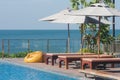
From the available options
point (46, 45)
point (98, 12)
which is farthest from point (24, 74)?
point (46, 45)

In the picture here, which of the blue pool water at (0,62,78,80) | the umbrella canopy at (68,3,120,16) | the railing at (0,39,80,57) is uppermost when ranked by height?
the umbrella canopy at (68,3,120,16)

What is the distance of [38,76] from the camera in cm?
1576

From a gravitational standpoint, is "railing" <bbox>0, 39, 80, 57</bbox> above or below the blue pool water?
above

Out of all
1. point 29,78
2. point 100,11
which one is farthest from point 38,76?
point 100,11

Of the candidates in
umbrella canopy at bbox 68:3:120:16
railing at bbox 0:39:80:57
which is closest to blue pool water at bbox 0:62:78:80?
umbrella canopy at bbox 68:3:120:16

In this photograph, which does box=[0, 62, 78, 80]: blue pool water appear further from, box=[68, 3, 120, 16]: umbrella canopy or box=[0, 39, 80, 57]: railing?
box=[0, 39, 80, 57]: railing

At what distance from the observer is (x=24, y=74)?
16.5m

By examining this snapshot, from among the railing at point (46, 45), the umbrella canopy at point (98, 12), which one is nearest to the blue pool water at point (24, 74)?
the umbrella canopy at point (98, 12)

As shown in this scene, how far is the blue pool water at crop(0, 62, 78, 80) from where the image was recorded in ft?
50.0

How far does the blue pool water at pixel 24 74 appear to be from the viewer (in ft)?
50.0

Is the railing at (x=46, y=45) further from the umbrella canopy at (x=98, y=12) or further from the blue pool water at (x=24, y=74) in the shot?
the umbrella canopy at (x=98, y=12)

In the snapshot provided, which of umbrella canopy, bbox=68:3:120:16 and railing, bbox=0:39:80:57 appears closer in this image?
umbrella canopy, bbox=68:3:120:16

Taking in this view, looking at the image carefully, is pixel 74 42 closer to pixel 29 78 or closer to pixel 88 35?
pixel 88 35

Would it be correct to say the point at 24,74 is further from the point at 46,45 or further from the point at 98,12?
the point at 46,45
